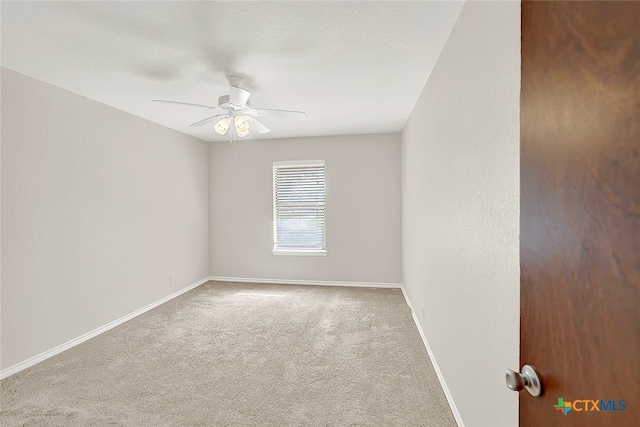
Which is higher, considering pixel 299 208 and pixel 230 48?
pixel 230 48

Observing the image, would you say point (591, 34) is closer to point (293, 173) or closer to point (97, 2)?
point (97, 2)

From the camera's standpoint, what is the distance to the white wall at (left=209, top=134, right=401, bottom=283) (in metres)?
4.91

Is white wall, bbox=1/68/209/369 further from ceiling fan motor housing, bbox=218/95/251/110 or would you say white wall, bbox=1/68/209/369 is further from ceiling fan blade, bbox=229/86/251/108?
ceiling fan blade, bbox=229/86/251/108

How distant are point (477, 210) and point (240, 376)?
7.01 ft

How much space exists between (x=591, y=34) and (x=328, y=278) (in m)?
4.82

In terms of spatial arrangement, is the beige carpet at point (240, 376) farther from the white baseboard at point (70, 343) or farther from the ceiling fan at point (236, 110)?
the ceiling fan at point (236, 110)

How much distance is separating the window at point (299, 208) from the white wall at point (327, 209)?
11 cm

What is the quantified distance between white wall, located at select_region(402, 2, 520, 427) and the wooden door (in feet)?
1.53

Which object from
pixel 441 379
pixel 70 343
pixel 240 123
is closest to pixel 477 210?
pixel 441 379

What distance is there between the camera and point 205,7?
1.70 m

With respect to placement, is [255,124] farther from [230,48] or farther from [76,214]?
[76,214]

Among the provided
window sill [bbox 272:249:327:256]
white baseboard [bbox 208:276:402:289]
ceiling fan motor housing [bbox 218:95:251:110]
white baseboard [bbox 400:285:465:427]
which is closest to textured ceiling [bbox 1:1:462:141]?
ceiling fan motor housing [bbox 218:95:251:110]

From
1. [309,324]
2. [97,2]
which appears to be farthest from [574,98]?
[309,324]

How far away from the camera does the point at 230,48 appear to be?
2.12m
